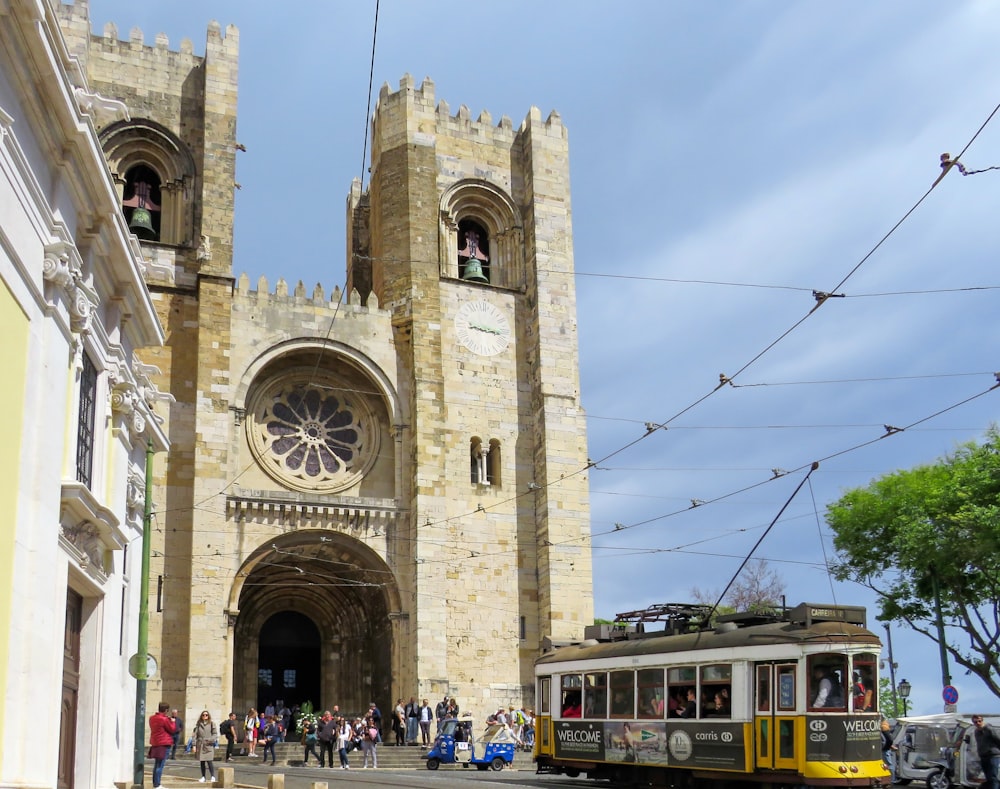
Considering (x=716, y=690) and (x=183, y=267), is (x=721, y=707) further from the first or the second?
(x=183, y=267)

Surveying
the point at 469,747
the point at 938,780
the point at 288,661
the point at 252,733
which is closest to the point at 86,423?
the point at 469,747

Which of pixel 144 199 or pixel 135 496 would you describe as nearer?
pixel 135 496

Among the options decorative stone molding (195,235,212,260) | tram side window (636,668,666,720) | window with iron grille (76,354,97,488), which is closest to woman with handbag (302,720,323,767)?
tram side window (636,668,666,720)

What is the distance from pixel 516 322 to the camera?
34406 mm

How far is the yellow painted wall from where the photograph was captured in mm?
9688

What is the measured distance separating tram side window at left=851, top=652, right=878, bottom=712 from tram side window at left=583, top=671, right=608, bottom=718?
447cm

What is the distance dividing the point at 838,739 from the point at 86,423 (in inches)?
371

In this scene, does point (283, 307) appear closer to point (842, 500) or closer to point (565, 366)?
point (565, 366)

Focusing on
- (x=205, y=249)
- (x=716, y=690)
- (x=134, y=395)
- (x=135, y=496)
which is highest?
(x=205, y=249)

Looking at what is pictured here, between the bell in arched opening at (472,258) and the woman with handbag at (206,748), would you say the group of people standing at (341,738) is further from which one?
the bell in arched opening at (472,258)

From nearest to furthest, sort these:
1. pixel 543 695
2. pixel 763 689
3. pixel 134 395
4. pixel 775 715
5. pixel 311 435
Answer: pixel 775 715 → pixel 763 689 → pixel 134 395 → pixel 543 695 → pixel 311 435

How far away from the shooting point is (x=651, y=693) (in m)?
17.4

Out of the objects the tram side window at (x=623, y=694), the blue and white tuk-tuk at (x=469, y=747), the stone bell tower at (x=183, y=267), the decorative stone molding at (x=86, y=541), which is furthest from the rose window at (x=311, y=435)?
the decorative stone molding at (x=86, y=541)

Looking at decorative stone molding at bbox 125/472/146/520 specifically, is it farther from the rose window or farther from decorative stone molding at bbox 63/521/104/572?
the rose window
